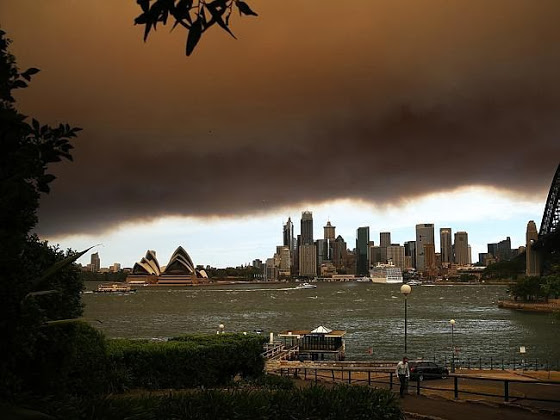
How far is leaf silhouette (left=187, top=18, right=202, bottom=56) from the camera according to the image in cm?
247

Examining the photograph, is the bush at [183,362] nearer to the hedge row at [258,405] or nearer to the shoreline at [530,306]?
the hedge row at [258,405]

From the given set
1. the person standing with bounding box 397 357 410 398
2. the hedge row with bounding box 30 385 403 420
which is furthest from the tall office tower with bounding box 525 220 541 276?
the hedge row with bounding box 30 385 403 420

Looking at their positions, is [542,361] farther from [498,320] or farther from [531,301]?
[531,301]

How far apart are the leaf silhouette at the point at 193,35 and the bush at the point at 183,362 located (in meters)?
13.0

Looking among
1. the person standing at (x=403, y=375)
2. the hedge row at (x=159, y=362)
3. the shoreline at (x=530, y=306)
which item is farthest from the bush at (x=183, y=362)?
the shoreline at (x=530, y=306)

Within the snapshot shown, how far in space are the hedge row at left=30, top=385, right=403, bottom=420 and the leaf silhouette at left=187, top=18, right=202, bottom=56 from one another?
3.39m

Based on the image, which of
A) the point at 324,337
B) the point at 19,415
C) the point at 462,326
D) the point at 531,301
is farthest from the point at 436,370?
the point at 531,301

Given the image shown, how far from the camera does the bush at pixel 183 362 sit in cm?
1597

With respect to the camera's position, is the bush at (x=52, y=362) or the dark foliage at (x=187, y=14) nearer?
the dark foliage at (x=187, y=14)

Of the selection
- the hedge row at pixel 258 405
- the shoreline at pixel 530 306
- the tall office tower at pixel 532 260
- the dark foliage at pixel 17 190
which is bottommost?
the shoreline at pixel 530 306

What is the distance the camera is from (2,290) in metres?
3.67

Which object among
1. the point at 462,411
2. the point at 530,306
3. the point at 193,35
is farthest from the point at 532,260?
the point at 193,35

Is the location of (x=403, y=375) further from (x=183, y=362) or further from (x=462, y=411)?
(x=183, y=362)

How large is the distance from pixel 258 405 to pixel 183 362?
34.2 feet
